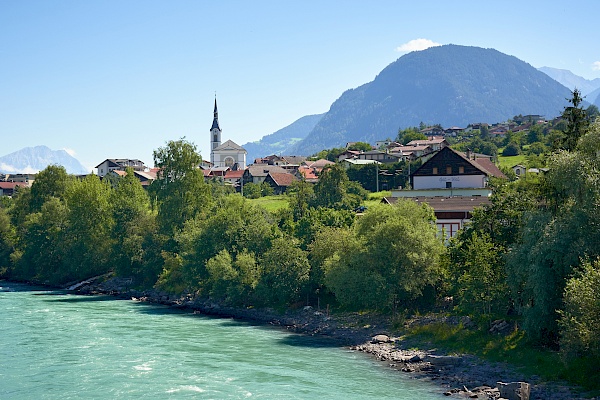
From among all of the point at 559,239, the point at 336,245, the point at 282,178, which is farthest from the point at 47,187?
the point at 559,239

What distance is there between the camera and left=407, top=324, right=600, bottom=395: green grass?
33188 mm

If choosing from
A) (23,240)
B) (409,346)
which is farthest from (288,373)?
(23,240)

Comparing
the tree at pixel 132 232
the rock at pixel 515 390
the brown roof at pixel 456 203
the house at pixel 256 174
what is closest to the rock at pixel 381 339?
the rock at pixel 515 390

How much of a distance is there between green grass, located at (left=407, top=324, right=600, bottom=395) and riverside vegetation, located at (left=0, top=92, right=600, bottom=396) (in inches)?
4.1

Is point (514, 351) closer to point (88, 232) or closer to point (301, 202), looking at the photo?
point (301, 202)

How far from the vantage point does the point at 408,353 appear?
4241 cm

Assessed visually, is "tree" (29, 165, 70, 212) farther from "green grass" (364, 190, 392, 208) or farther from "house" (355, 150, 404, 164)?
"house" (355, 150, 404, 164)

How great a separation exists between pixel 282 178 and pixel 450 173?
5746 cm

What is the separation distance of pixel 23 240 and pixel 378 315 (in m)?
58.9

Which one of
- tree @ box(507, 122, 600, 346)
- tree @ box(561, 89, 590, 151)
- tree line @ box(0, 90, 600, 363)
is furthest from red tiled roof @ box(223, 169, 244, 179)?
tree @ box(507, 122, 600, 346)

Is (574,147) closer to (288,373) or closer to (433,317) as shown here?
(433,317)

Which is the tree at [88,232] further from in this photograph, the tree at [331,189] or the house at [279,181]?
the house at [279,181]

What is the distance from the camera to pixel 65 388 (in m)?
35.4

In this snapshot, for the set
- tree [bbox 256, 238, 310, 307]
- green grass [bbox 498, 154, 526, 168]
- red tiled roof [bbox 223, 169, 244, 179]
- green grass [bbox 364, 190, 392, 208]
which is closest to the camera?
tree [bbox 256, 238, 310, 307]
